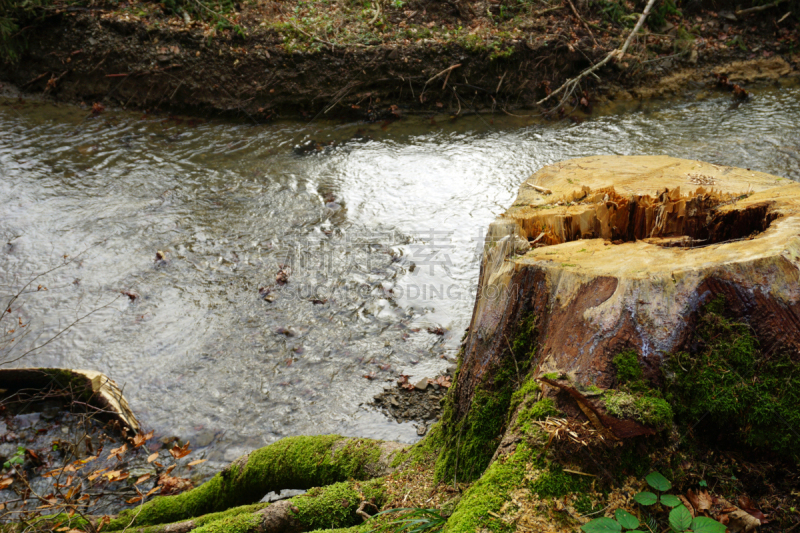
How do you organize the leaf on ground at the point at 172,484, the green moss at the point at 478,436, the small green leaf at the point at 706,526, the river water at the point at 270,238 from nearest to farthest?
the small green leaf at the point at 706,526
the green moss at the point at 478,436
the leaf on ground at the point at 172,484
the river water at the point at 270,238

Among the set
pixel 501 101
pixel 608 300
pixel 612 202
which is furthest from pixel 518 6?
pixel 608 300

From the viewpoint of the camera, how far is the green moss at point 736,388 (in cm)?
167

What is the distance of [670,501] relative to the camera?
1.52 m

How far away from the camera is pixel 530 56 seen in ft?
29.0

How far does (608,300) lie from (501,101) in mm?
7823

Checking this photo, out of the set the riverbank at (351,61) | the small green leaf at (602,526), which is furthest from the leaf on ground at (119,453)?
the riverbank at (351,61)

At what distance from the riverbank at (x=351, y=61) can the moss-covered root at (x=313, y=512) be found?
7542mm

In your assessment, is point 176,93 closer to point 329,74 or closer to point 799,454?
point 329,74

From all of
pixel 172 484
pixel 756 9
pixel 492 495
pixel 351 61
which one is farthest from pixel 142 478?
pixel 756 9

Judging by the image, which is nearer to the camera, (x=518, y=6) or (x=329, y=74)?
(x=329, y=74)

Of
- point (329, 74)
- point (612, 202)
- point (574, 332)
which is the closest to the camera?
point (574, 332)

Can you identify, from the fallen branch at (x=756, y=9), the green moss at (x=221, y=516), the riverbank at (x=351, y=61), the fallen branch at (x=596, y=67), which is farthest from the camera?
the fallen branch at (x=756, y=9)

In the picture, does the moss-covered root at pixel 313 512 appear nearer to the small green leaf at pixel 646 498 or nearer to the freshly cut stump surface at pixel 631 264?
the freshly cut stump surface at pixel 631 264

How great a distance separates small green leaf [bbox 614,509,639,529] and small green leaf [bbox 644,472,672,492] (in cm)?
15
